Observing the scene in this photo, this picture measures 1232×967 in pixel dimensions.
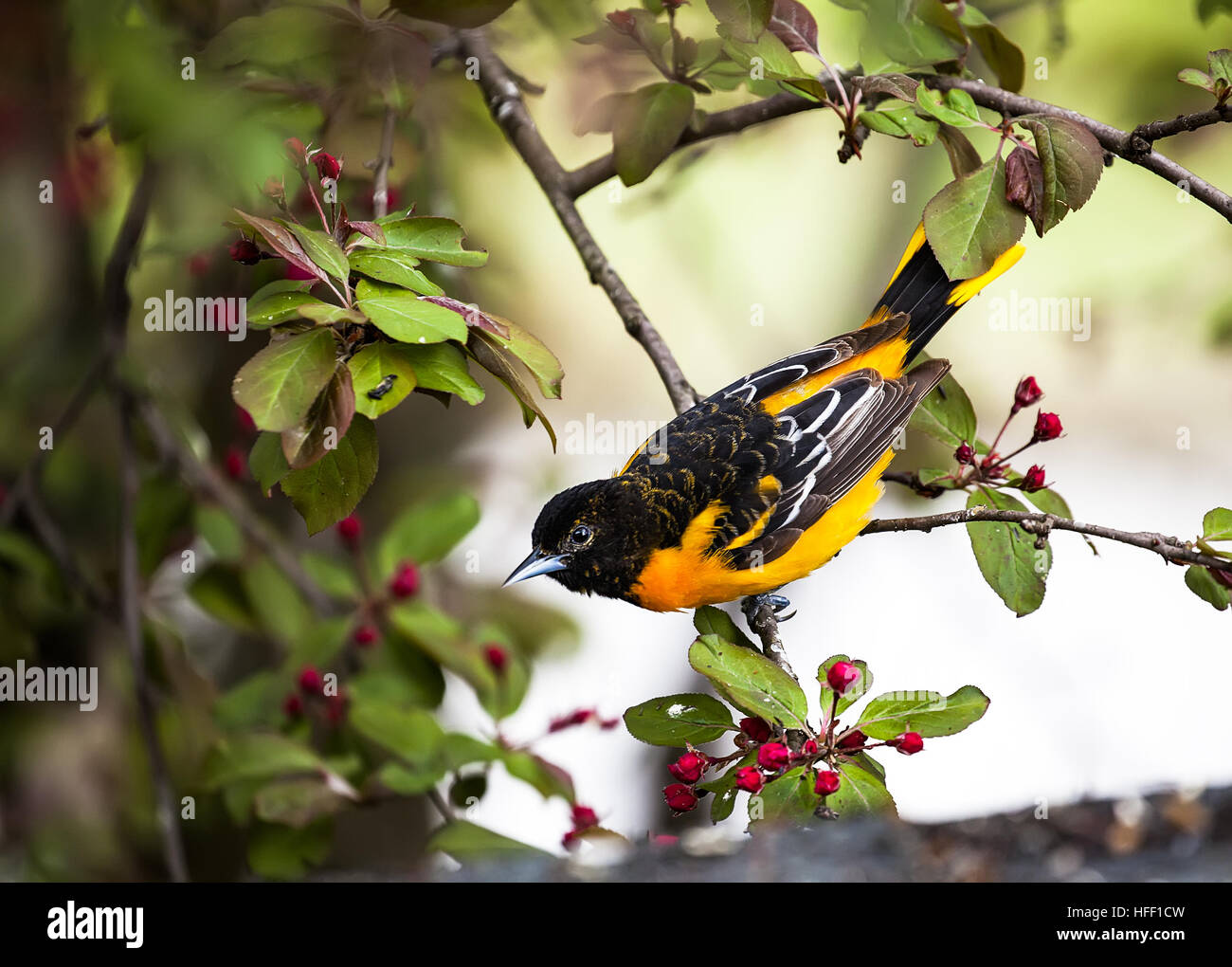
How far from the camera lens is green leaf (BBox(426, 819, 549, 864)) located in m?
1.31

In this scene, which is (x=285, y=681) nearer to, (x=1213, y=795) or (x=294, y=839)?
(x=294, y=839)

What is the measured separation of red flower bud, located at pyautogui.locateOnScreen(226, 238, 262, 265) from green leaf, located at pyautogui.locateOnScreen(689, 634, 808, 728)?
2.00 feet

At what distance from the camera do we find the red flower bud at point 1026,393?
120cm

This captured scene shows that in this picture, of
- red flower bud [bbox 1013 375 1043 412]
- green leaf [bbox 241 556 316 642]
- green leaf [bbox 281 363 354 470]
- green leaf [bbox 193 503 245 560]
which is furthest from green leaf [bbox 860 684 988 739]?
green leaf [bbox 193 503 245 560]

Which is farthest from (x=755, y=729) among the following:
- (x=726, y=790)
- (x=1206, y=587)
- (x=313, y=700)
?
(x=313, y=700)

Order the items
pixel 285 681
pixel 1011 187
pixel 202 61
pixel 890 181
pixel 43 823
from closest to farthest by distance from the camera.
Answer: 1. pixel 1011 187
2. pixel 202 61
3. pixel 285 681
4. pixel 43 823
5. pixel 890 181

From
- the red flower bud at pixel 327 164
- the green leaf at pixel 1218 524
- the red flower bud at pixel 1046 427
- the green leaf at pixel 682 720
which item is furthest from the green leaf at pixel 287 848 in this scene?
the green leaf at pixel 1218 524

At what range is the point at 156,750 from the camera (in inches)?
59.7

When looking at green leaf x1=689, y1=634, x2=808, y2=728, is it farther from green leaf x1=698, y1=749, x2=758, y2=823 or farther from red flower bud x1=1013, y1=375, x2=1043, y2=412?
red flower bud x1=1013, y1=375, x2=1043, y2=412

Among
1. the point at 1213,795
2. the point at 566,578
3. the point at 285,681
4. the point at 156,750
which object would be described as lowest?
the point at 1213,795

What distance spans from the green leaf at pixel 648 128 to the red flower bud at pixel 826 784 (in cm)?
82

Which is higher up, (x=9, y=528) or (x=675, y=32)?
(x=675, y=32)

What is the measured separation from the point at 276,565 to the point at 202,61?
2.71 feet

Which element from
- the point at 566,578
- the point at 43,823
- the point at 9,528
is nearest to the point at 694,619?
the point at 566,578
